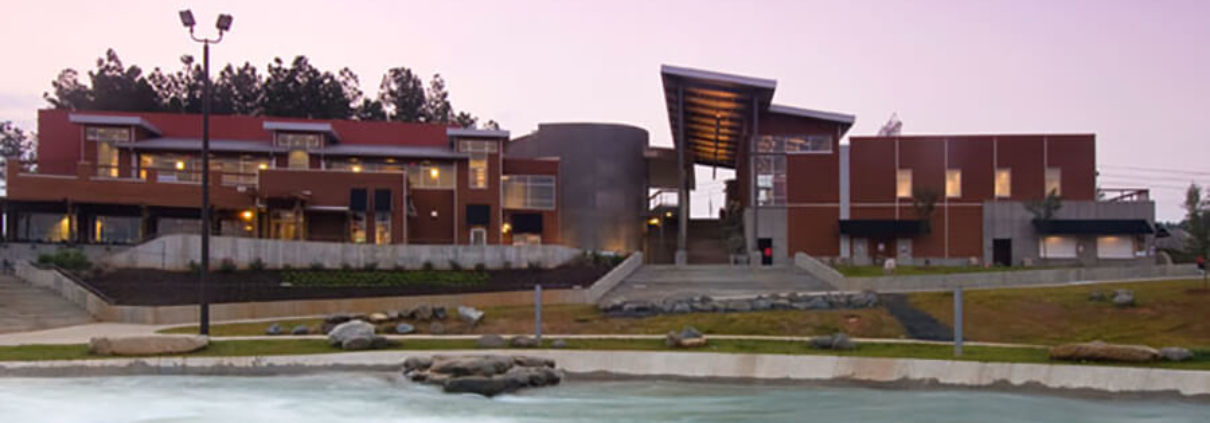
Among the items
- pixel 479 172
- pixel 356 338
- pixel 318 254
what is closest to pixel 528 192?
pixel 479 172

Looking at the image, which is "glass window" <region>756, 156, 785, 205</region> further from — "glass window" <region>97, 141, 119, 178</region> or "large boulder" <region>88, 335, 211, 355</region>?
"large boulder" <region>88, 335, 211, 355</region>

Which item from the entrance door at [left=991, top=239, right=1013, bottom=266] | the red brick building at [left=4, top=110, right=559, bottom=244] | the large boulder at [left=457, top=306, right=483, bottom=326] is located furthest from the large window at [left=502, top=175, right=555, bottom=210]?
the large boulder at [left=457, top=306, right=483, bottom=326]

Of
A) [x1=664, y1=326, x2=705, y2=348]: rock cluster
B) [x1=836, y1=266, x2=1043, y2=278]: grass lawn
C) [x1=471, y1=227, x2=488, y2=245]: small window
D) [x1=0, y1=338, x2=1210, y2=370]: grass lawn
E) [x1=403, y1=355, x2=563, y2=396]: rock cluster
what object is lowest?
[x1=403, y1=355, x2=563, y2=396]: rock cluster

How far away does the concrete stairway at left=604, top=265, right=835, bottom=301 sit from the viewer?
40.4m

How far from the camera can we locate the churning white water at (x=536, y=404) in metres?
16.0

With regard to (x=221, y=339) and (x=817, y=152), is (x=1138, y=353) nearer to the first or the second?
(x=221, y=339)

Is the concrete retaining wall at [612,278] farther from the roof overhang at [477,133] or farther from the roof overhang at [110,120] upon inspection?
the roof overhang at [110,120]

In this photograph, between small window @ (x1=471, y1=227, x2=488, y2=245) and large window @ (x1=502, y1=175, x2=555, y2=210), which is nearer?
small window @ (x1=471, y1=227, x2=488, y2=245)

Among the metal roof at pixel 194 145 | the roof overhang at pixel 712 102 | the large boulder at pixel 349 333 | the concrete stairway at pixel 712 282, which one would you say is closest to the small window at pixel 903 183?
the roof overhang at pixel 712 102

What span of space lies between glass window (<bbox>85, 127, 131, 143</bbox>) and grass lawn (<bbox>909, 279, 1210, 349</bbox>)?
47.0 m

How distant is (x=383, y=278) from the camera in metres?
39.8

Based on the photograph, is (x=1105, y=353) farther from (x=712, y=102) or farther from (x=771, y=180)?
(x=712, y=102)

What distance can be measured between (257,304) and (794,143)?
38.8m

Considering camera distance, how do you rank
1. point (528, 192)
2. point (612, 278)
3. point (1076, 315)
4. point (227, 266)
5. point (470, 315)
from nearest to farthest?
point (470, 315) → point (1076, 315) → point (227, 266) → point (612, 278) → point (528, 192)
